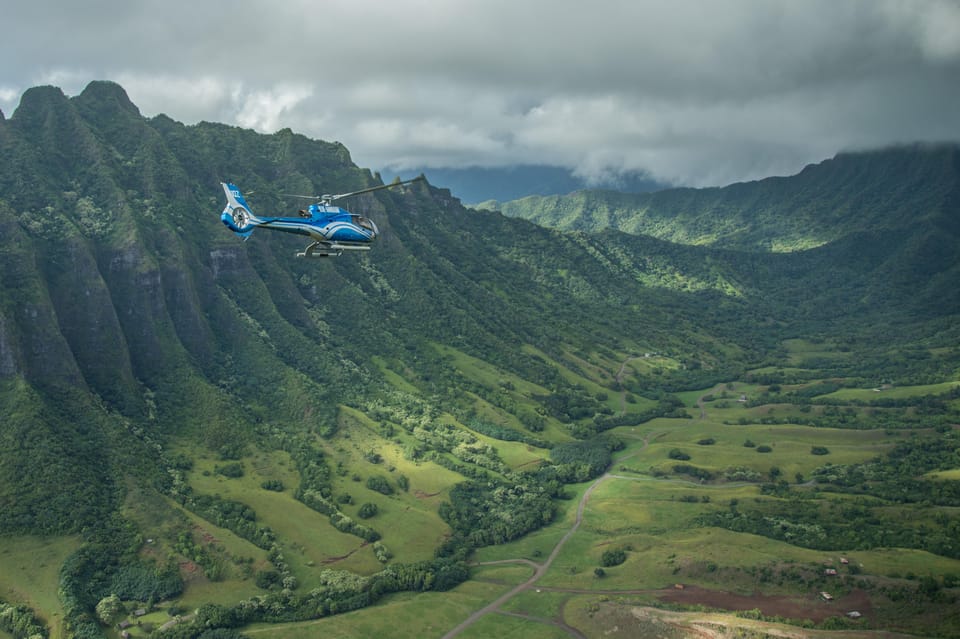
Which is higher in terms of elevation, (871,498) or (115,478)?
(115,478)

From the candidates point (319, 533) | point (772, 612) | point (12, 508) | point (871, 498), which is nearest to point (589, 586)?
point (772, 612)

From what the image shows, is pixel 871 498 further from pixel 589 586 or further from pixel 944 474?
pixel 589 586

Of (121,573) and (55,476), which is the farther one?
(55,476)

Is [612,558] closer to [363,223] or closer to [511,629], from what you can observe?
[511,629]

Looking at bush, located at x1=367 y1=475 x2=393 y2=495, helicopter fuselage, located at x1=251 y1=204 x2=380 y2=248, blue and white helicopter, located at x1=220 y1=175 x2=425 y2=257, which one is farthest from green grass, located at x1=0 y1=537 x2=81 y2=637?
helicopter fuselage, located at x1=251 y1=204 x2=380 y2=248

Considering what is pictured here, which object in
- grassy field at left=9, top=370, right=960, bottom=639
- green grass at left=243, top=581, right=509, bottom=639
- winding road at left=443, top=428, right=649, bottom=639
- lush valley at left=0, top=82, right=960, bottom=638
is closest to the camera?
green grass at left=243, top=581, right=509, bottom=639

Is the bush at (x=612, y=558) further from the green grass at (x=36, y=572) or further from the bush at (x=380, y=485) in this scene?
the green grass at (x=36, y=572)

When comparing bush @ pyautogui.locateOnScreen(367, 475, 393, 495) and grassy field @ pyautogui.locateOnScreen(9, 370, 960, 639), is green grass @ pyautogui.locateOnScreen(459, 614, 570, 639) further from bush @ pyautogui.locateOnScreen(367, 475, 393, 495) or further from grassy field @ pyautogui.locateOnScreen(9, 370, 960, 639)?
bush @ pyautogui.locateOnScreen(367, 475, 393, 495)
